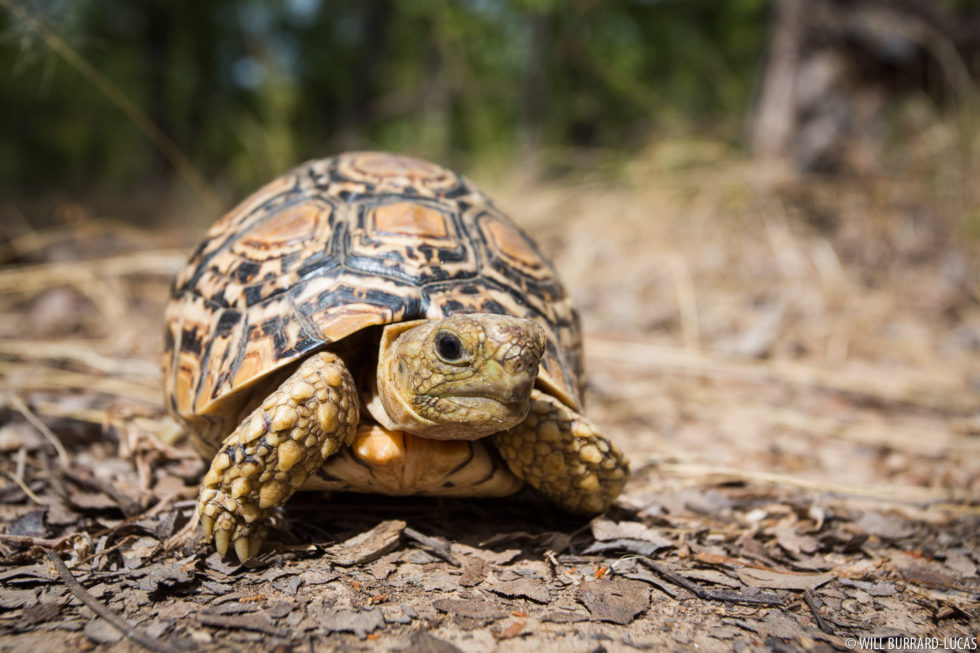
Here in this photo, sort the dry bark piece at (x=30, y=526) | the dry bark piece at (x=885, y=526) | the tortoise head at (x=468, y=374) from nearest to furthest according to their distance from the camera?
the tortoise head at (x=468, y=374) < the dry bark piece at (x=30, y=526) < the dry bark piece at (x=885, y=526)

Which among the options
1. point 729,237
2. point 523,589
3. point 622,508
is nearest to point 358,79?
point 729,237

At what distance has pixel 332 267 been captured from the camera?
2168mm

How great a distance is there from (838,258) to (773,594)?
5.16m

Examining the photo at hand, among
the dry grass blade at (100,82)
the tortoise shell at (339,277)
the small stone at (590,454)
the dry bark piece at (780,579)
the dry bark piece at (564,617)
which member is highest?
the dry grass blade at (100,82)

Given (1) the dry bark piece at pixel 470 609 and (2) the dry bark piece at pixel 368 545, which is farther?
(2) the dry bark piece at pixel 368 545

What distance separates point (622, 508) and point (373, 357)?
1.03 metres

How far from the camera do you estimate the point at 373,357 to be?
2238mm

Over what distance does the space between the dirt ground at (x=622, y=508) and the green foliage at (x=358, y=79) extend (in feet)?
5.41

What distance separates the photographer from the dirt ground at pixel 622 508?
5.36 ft

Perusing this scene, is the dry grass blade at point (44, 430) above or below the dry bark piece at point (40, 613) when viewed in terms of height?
above

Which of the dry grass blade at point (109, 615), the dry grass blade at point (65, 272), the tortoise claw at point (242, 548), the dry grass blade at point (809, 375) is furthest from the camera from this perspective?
the dry grass blade at point (65, 272)

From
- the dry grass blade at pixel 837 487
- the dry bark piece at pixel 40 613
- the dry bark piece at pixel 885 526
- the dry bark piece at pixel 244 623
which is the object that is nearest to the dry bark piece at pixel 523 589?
the dry bark piece at pixel 244 623

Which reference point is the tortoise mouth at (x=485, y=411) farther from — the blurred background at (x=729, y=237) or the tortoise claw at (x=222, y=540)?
the blurred background at (x=729, y=237)

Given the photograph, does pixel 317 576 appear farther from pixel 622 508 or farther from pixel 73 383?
pixel 73 383
